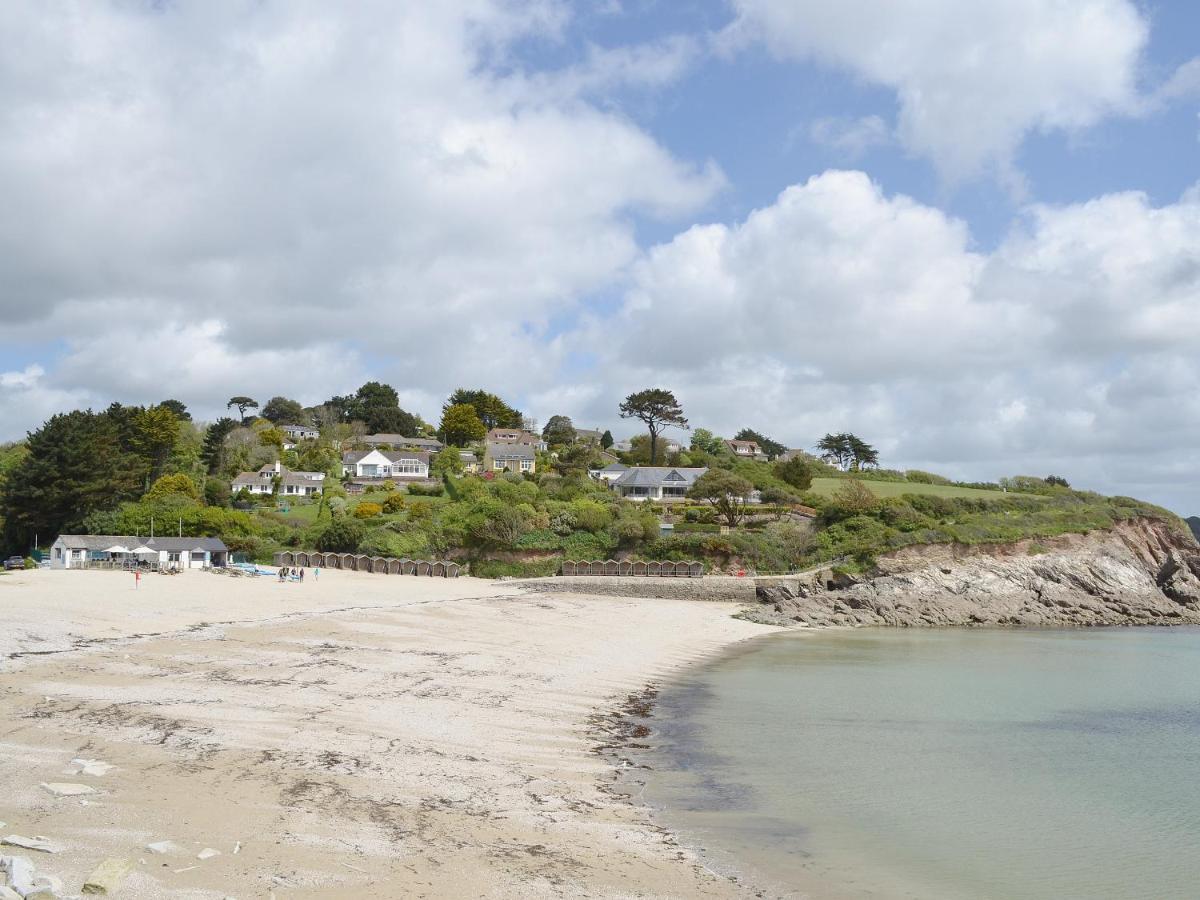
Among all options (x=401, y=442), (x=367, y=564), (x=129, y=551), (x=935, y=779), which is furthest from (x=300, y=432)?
(x=935, y=779)

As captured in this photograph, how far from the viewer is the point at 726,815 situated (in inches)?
460

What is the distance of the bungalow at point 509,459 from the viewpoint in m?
89.1

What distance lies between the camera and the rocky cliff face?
44469 millimetres

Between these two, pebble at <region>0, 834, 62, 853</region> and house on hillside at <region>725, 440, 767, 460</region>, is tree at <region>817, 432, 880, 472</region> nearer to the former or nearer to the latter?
house on hillside at <region>725, 440, 767, 460</region>

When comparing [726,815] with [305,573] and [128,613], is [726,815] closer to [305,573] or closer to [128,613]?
[128,613]

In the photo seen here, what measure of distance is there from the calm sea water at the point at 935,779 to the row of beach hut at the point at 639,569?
24604mm

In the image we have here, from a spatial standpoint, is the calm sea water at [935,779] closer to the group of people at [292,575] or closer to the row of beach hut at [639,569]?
the group of people at [292,575]

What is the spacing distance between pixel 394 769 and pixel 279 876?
4048mm

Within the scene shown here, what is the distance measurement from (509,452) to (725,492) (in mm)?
35687

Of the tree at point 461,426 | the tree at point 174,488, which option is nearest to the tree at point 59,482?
the tree at point 174,488

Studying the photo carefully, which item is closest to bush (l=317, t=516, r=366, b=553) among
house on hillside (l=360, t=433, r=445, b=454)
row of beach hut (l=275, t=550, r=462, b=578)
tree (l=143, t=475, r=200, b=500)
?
row of beach hut (l=275, t=550, r=462, b=578)

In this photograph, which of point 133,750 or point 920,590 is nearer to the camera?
point 133,750

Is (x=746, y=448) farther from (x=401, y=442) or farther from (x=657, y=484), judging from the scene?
(x=657, y=484)

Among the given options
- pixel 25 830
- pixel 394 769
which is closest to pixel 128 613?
pixel 394 769
